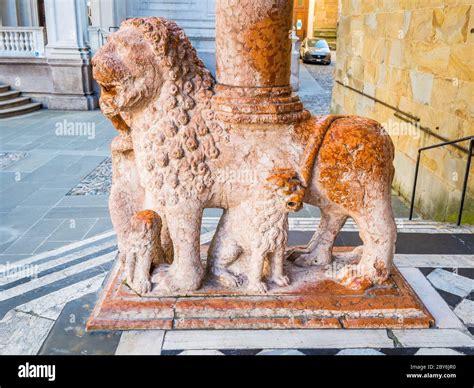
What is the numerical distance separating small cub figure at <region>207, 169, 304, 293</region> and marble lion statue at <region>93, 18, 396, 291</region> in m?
0.02

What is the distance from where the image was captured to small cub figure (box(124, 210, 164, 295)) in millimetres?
2719

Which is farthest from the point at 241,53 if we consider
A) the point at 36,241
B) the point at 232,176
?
the point at 36,241

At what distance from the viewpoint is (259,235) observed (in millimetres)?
2723

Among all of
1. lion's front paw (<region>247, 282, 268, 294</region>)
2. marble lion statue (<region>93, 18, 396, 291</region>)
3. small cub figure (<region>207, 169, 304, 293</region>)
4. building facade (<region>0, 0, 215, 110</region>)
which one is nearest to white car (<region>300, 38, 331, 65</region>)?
building facade (<region>0, 0, 215, 110</region>)

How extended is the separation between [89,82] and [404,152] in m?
7.86

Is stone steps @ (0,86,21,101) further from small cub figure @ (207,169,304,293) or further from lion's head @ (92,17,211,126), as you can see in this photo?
small cub figure @ (207,169,304,293)

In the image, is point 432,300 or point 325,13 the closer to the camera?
point 432,300

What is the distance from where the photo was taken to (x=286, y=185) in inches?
103

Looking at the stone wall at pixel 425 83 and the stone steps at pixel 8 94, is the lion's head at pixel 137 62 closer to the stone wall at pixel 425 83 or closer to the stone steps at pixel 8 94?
the stone wall at pixel 425 83

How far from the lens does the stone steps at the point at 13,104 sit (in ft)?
35.1

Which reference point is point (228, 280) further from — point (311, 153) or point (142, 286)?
point (311, 153)

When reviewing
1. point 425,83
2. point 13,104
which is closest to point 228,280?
point 425,83

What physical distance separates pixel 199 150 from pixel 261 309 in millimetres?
927

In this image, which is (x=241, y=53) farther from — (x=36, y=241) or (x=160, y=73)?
(x=36, y=241)
